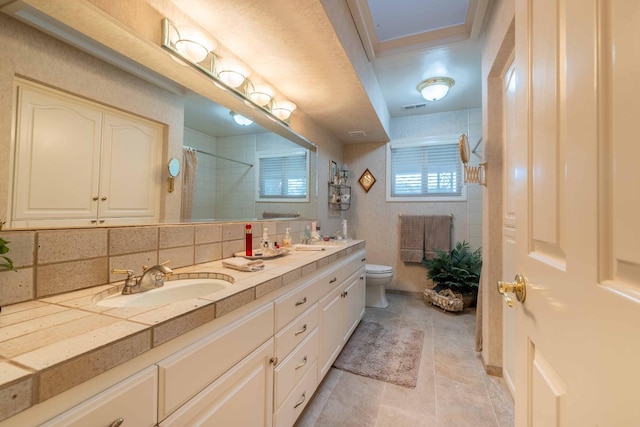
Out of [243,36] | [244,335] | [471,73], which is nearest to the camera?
[244,335]

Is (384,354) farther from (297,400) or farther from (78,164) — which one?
(78,164)

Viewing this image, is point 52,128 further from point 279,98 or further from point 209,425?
point 279,98

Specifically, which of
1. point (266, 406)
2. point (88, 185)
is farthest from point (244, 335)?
point (88, 185)

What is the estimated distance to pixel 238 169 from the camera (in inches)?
71.5

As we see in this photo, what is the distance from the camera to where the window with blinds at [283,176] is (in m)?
2.09

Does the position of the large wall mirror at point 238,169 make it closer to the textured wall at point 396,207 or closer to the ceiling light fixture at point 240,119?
the ceiling light fixture at point 240,119

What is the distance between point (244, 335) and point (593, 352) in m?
0.87

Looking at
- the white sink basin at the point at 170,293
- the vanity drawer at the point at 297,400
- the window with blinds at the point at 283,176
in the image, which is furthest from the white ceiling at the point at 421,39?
the vanity drawer at the point at 297,400

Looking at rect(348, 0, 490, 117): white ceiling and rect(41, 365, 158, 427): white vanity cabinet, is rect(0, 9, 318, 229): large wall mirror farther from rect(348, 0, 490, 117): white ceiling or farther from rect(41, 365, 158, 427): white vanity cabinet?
rect(348, 0, 490, 117): white ceiling

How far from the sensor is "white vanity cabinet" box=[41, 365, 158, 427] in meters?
0.48

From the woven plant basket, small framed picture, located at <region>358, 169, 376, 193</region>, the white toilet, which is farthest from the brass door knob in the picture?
small framed picture, located at <region>358, 169, 376, 193</region>

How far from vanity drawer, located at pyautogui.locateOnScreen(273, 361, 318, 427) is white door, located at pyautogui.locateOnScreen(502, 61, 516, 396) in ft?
3.78

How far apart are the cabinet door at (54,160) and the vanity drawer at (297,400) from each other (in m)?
1.09

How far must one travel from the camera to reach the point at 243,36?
1.45 metres
